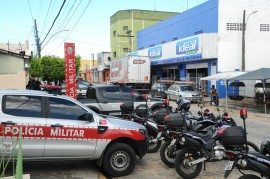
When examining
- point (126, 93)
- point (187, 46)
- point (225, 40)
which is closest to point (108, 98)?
point (126, 93)

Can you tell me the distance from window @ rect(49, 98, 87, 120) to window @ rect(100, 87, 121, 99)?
564 centimetres

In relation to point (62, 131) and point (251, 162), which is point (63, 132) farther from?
point (251, 162)

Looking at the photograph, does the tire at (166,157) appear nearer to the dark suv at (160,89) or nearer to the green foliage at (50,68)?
the dark suv at (160,89)

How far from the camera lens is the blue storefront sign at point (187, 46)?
3025 centimetres

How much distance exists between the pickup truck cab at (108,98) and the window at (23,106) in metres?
5.51

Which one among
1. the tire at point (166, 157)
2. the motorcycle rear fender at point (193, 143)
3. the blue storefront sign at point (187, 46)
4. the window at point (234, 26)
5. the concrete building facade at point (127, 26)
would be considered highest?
the concrete building facade at point (127, 26)

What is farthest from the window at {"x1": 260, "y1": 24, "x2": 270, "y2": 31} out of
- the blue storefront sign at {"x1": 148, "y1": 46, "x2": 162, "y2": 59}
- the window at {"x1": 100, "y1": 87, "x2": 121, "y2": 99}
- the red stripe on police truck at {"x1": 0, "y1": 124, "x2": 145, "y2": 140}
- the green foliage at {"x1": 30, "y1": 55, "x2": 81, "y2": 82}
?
the red stripe on police truck at {"x1": 0, "y1": 124, "x2": 145, "y2": 140}

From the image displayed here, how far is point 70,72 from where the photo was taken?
44.7 feet

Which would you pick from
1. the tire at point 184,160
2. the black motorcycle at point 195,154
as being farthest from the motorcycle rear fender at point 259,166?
the tire at point 184,160

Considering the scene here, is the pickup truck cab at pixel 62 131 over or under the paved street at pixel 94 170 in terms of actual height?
over

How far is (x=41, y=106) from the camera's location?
20.2 feet

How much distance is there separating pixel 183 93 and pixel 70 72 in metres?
13.5

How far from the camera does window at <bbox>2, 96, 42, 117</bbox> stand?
598cm

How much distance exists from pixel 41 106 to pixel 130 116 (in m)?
3.91
